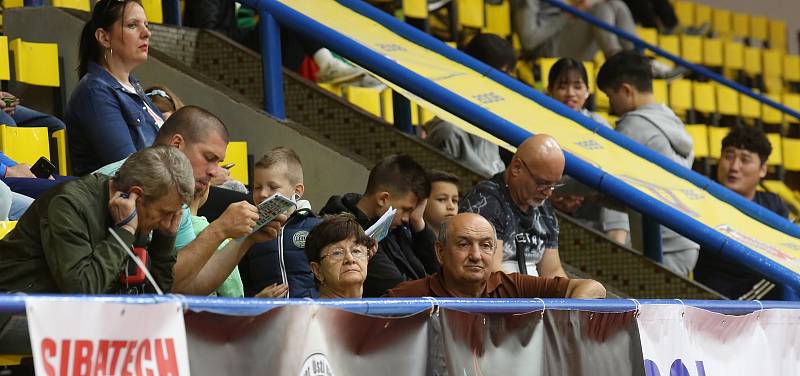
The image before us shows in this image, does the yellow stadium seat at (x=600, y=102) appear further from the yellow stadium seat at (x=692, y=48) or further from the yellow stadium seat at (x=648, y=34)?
the yellow stadium seat at (x=692, y=48)

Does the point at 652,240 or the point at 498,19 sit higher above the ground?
the point at 498,19

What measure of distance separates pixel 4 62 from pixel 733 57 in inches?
317

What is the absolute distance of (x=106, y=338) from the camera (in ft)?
9.51

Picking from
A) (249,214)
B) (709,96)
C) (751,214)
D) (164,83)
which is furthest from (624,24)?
(249,214)

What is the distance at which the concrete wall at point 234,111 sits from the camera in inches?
248

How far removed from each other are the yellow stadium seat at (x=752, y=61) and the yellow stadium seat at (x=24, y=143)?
27.9ft

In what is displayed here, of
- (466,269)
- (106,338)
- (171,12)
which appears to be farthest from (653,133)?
(106,338)

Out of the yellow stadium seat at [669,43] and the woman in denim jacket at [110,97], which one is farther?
the yellow stadium seat at [669,43]

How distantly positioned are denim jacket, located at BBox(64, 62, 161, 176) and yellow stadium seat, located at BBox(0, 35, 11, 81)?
0.95m

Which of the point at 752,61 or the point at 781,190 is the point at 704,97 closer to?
the point at 781,190

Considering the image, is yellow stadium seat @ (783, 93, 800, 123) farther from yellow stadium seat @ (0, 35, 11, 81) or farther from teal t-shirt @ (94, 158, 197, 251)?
teal t-shirt @ (94, 158, 197, 251)

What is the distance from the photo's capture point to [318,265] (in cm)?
454

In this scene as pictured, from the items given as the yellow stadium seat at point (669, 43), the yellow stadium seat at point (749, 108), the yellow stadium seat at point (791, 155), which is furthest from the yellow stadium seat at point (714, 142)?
the yellow stadium seat at point (669, 43)

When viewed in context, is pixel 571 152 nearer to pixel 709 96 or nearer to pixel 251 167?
pixel 251 167
